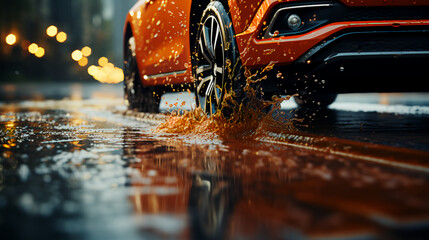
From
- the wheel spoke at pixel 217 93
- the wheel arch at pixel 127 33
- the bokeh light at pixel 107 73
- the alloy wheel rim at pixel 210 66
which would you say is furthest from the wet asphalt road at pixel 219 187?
the bokeh light at pixel 107 73

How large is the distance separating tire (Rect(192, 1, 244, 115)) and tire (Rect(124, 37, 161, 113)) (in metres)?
2.02

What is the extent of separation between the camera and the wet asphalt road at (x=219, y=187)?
97.4 inches

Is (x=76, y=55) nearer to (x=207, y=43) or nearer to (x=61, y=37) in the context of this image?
(x=61, y=37)

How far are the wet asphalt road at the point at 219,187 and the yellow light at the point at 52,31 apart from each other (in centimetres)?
4716

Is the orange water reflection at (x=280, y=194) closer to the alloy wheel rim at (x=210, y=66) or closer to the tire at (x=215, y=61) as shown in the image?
the tire at (x=215, y=61)

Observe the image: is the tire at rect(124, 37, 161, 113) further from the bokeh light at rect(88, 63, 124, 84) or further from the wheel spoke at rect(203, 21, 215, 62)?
the bokeh light at rect(88, 63, 124, 84)

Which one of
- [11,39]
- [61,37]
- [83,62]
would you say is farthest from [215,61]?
[83,62]

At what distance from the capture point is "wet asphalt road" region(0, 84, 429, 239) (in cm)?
247

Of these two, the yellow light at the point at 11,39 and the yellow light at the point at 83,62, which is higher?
the yellow light at the point at 11,39

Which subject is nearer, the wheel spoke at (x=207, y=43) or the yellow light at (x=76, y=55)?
the wheel spoke at (x=207, y=43)

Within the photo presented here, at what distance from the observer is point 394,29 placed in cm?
481

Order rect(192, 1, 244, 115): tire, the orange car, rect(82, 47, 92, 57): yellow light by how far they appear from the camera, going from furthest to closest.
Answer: rect(82, 47, 92, 57): yellow light
rect(192, 1, 244, 115): tire
the orange car

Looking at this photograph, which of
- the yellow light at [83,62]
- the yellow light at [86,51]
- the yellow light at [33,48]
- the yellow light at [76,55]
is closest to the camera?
the yellow light at [33,48]

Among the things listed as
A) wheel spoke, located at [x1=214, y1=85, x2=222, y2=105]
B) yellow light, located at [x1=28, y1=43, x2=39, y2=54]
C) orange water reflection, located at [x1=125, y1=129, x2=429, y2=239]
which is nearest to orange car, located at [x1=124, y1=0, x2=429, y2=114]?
wheel spoke, located at [x1=214, y1=85, x2=222, y2=105]
